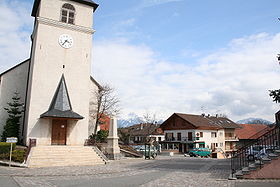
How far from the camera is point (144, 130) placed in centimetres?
6556

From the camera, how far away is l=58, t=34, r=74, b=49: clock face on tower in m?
23.0

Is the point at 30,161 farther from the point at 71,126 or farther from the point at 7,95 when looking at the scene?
the point at 7,95

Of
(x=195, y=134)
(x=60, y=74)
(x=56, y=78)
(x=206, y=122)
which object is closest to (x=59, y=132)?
(x=56, y=78)

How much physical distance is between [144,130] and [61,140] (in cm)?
4547

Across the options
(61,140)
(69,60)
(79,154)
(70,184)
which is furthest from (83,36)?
(70,184)

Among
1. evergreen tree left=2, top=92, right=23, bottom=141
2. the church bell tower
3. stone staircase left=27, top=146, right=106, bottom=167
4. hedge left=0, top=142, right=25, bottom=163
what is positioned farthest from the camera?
evergreen tree left=2, top=92, right=23, bottom=141

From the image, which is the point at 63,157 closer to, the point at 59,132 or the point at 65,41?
the point at 59,132

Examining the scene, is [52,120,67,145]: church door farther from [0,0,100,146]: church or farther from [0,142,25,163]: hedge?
[0,142,25,163]: hedge

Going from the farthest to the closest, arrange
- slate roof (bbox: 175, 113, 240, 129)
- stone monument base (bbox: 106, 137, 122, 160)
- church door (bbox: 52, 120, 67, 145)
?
1. slate roof (bbox: 175, 113, 240, 129)
2. church door (bbox: 52, 120, 67, 145)
3. stone monument base (bbox: 106, 137, 122, 160)

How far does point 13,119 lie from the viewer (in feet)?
73.1

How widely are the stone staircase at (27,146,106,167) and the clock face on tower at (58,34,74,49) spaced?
33.3 ft

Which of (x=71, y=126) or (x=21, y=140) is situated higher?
(x=71, y=126)

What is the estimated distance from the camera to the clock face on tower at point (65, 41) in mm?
22953

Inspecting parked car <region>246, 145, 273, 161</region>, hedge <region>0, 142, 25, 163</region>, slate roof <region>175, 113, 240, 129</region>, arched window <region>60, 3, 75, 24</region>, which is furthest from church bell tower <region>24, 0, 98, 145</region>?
slate roof <region>175, 113, 240, 129</region>
